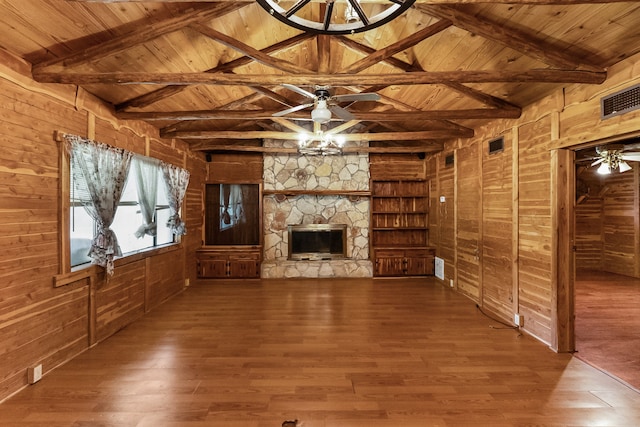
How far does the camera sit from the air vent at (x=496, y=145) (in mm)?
4027

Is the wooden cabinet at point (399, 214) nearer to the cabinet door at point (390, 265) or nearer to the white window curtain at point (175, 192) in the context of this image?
the cabinet door at point (390, 265)

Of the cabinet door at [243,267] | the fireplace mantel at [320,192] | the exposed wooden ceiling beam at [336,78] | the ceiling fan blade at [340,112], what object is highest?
the exposed wooden ceiling beam at [336,78]

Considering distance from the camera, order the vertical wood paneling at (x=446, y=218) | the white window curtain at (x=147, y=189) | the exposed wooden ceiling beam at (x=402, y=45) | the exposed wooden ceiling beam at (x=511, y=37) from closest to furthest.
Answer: the exposed wooden ceiling beam at (x=511, y=37) → the exposed wooden ceiling beam at (x=402, y=45) → the white window curtain at (x=147, y=189) → the vertical wood paneling at (x=446, y=218)

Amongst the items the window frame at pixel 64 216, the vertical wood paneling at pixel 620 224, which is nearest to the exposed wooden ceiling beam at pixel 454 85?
the window frame at pixel 64 216

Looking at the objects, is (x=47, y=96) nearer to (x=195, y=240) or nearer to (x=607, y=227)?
(x=195, y=240)

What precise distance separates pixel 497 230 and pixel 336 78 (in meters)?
3.01

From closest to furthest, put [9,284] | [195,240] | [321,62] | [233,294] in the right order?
1. [9,284]
2. [321,62]
3. [233,294]
4. [195,240]

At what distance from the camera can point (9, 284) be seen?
238 cm

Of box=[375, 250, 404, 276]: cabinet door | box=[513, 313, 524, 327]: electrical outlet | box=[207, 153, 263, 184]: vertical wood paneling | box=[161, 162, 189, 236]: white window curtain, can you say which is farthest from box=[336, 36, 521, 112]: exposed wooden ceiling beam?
box=[207, 153, 263, 184]: vertical wood paneling

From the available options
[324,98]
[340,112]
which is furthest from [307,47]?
[324,98]

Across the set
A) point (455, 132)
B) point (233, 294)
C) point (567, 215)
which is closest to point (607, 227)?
point (455, 132)

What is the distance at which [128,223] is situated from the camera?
4133 millimetres

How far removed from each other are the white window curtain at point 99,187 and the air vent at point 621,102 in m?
4.68

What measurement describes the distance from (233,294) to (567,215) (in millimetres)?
4626
